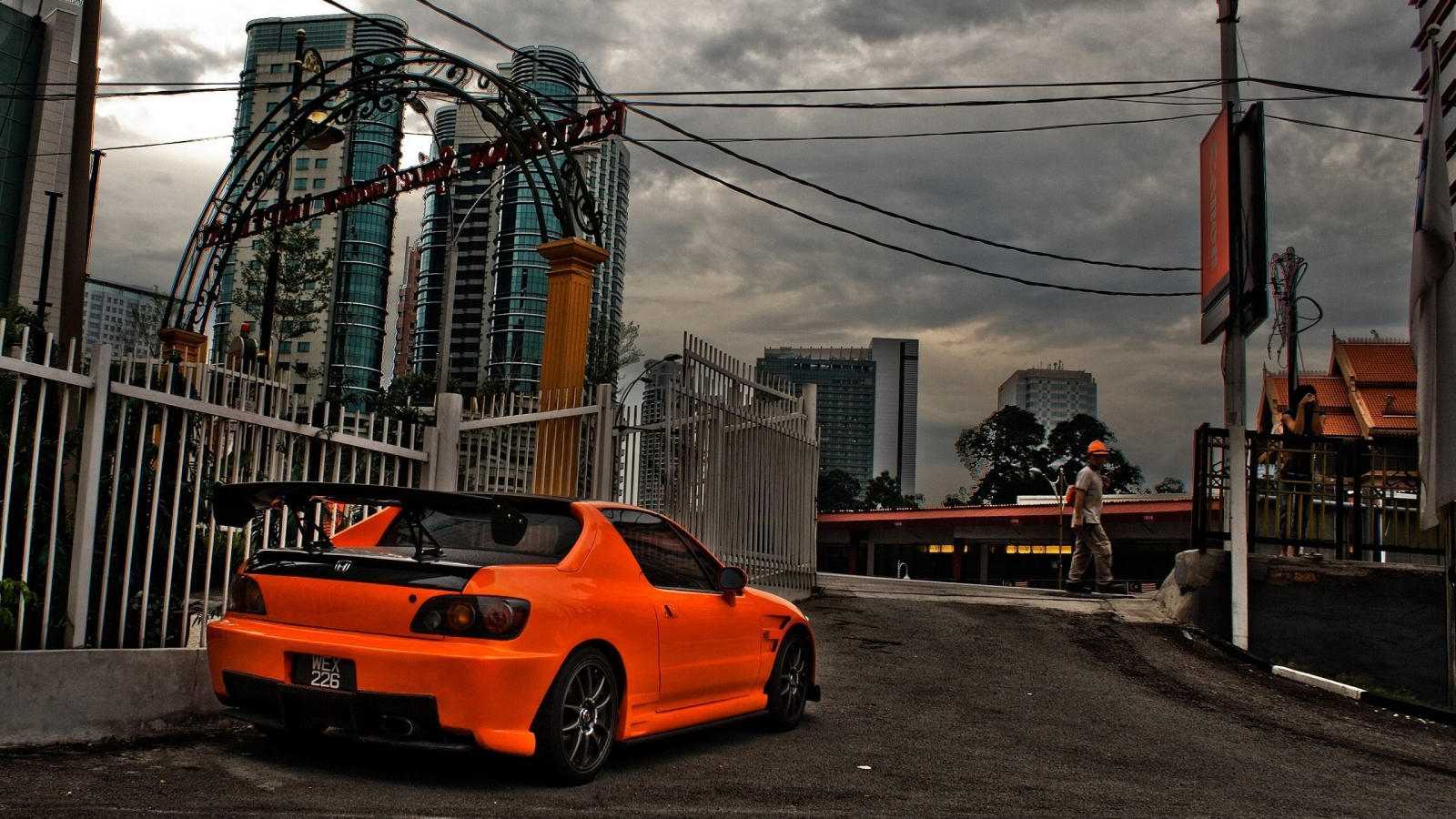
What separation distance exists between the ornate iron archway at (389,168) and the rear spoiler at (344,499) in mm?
4892

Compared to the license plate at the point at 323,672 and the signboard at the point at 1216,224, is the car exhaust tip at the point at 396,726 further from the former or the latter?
the signboard at the point at 1216,224

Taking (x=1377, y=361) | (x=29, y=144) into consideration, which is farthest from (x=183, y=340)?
(x=1377, y=361)

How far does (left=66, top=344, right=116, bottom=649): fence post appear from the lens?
5684 mm

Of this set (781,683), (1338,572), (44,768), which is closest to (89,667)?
(44,768)

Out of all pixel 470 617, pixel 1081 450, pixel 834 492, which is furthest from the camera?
pixel 834 492

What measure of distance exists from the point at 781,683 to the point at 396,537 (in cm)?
248

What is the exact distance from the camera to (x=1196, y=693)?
29.9ft

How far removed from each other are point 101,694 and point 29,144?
4525 centimetres

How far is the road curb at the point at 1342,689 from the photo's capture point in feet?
28.5

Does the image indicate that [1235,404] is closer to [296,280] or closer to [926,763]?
[926,763]

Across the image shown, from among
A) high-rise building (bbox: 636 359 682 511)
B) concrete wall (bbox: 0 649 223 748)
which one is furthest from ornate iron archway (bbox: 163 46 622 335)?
concrete wall (bbox: 0 649 223 748)

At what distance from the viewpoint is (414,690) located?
4.67 meters

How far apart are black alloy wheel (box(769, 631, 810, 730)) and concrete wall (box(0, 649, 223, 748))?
123 inches

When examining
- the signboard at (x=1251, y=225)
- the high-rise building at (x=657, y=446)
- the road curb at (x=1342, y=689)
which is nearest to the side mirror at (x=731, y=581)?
the high-rise building at (x=657, y=446)
